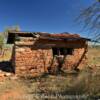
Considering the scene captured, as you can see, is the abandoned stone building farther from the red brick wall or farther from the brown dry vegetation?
the brown dry vegetation

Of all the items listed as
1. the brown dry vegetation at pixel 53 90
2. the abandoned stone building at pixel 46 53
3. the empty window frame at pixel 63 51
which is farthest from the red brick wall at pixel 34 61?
the brown dry vegetation at pixel 53 90

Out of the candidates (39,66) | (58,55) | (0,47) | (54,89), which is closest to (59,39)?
(58,55)

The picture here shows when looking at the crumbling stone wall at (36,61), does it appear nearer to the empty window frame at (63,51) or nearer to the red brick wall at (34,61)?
the red brick wall at (34,61)

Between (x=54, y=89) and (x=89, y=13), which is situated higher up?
(x=89, y=13)

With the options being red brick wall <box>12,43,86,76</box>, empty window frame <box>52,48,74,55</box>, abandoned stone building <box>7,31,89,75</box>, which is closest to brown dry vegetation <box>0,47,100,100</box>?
red brick wall <box>12,43,86,76</box>

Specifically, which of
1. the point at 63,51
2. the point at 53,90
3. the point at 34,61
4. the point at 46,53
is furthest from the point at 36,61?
the point at 53,90

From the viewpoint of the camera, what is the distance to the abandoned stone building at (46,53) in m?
16.7

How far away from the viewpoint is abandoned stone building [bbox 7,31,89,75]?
1669 cm

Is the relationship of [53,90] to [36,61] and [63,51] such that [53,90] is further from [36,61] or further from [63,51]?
[63,51]

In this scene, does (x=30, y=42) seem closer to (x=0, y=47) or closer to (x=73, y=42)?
(x=73, y=42)

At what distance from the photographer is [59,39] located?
17656 millimetres

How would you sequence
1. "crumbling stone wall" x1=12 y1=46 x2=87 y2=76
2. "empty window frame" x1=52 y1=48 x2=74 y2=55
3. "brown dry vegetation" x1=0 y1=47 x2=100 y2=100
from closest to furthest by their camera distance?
"brown dry vegetation" x1=0 y1=47 x2=100 y2=100 < "crumbling stone wall" x1=12 y1=46 x2=87 y2=76 < "empty window frame" x1=52 y1=48 x2=74 y2=55

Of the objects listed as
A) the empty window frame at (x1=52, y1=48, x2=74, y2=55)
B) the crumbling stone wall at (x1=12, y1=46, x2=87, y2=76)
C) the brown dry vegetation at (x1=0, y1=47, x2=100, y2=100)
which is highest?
the empty window frame at (x1=52, y1=48, x2=74, y2=55)

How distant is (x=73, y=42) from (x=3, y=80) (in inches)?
257
